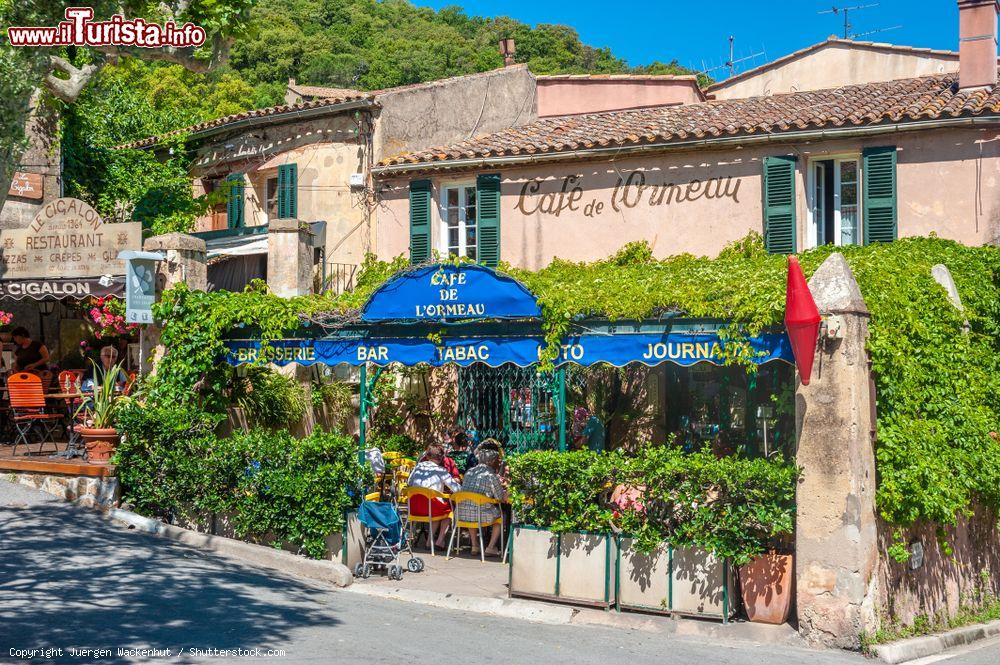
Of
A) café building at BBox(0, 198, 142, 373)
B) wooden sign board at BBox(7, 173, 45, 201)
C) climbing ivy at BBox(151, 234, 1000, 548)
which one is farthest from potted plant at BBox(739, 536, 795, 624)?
wooden sign board at BBox(7, 173, 45, 201)

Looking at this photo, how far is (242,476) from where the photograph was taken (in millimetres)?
11375

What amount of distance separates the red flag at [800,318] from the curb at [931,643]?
2.36m

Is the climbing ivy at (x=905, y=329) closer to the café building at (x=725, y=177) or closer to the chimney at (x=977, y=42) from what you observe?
→ the café building at (x=725, y=177)

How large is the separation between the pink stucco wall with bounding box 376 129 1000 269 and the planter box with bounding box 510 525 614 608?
7.32 meters

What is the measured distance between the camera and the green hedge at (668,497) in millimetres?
8797

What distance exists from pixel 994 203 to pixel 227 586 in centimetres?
1102

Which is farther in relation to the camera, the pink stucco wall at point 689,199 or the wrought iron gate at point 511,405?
the wrought iron gate at point 511,405

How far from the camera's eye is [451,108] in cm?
2028

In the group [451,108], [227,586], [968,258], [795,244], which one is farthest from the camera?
[451,108]

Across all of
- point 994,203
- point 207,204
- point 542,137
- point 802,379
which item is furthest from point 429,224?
point 802,379

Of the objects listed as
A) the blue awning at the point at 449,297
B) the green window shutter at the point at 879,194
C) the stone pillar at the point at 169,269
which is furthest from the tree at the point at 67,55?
the green window shutter at the point at 879,194

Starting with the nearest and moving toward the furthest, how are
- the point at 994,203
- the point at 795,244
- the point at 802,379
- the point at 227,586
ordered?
the point at 802,379, the point at 227,586, the point at 994,203, the point at 795,244

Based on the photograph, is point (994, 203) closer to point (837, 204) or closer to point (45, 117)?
point (837, 204)

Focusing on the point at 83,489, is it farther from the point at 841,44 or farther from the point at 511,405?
the point at 841,44
